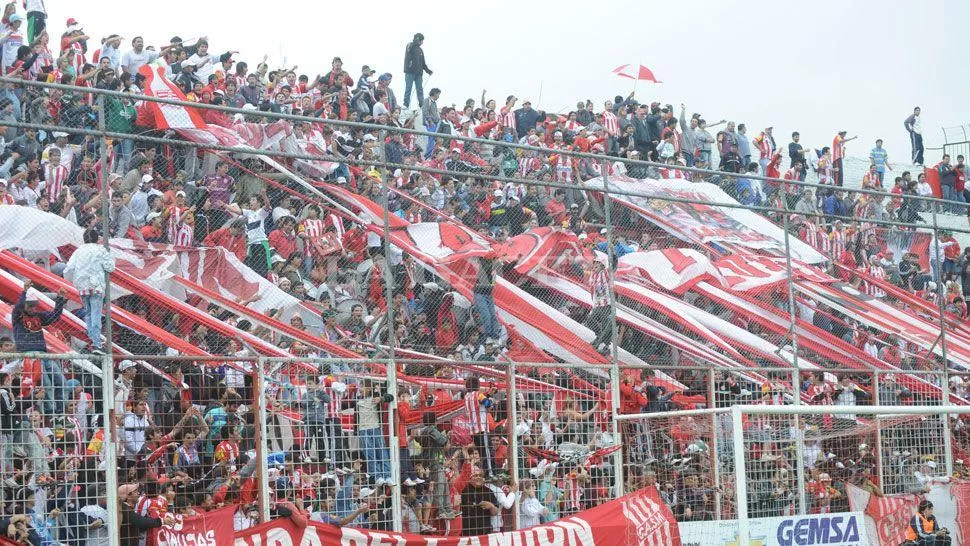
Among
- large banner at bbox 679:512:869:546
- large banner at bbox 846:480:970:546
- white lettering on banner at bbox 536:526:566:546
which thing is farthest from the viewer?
large banner at bbox 846:480:970:546

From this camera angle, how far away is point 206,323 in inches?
483

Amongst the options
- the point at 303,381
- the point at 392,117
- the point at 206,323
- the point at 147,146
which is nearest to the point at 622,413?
the point at 303,381

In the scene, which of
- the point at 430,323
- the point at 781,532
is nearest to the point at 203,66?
the point at 430,323

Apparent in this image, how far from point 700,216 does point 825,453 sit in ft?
10.5

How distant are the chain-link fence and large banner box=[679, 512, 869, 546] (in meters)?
0.60

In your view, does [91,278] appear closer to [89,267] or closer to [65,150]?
[89,267]

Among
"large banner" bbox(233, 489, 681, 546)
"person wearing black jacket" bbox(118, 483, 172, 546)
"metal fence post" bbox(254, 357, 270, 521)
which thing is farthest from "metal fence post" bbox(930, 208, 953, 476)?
"person wearing black jacket" bbox(118, 483, 172, 546)

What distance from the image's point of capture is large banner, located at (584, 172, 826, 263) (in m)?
16.0

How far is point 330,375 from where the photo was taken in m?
12.8

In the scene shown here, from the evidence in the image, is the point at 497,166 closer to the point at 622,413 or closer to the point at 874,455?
the point at 622,413

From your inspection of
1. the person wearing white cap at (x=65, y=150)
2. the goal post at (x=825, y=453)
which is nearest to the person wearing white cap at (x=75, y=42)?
the person wearing white cap at (x=65, y=150)

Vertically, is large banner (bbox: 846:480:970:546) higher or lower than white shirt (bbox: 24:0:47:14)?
lower

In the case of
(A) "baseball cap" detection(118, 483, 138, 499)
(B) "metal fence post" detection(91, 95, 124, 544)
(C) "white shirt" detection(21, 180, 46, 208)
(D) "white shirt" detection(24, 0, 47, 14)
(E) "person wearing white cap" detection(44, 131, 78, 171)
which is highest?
(D) "white shirt" detection(24, 0, 47, 14)

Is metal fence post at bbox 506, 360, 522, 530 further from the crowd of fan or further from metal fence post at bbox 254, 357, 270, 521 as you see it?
metal fence post at bbox 254, 357, 270, 521
